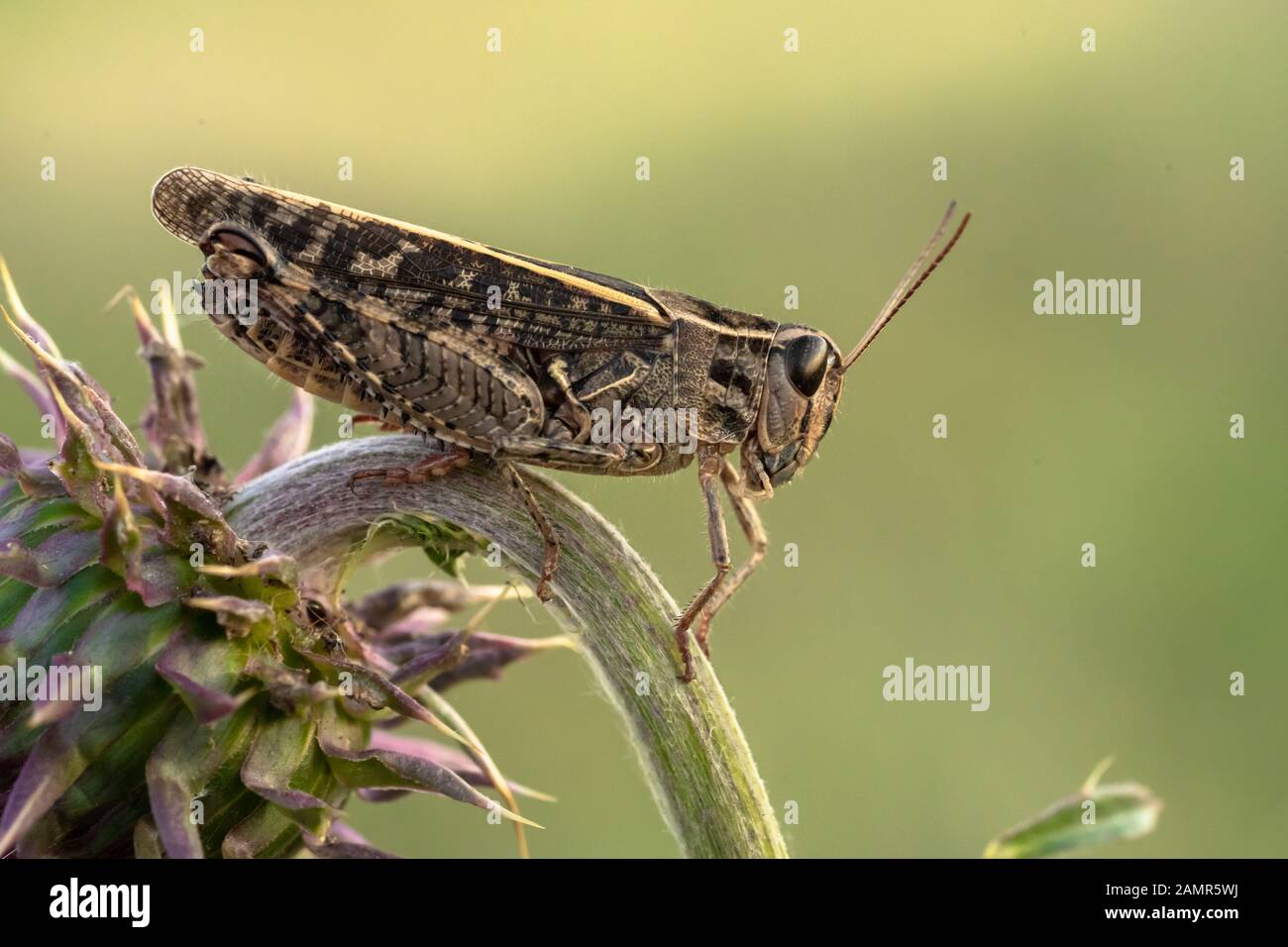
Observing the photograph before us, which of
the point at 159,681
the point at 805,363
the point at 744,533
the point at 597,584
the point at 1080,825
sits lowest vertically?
the point at 1080,825

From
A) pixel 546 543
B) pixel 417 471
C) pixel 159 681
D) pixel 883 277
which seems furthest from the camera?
pixel 883 277

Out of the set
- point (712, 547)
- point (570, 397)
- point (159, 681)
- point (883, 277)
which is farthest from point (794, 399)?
point (883, 277)

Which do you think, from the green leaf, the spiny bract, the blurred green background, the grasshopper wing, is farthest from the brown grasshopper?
the blurred green background

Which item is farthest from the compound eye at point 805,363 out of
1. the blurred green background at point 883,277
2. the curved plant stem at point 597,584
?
the blurred green background at point 883,277

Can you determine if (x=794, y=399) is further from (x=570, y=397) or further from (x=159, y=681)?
(x=159, y=681)

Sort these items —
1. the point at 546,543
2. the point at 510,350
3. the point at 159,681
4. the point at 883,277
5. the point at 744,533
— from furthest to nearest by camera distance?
the point at 883,277 < the point at 744,533 < the point at 510,350 < the point at 546,543 < the point at 159,681

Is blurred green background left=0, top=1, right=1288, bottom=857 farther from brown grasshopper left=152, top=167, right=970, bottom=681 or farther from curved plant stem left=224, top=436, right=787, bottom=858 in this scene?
curved plant stem left=224, top=436, right=787, bottom=858
